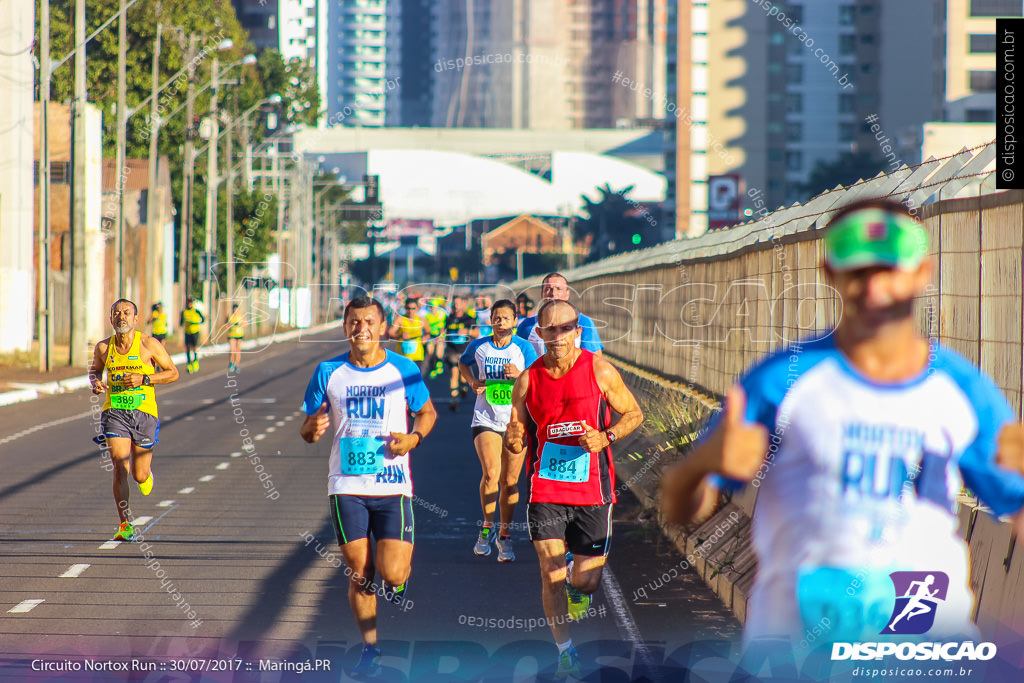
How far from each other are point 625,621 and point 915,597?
211 inches

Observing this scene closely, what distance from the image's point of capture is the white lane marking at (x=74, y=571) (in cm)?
977

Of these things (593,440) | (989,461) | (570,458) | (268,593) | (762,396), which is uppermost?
(762,396)

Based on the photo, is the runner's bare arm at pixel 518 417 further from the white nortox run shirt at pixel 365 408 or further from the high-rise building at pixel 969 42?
the high-rise building at pixel 969 42

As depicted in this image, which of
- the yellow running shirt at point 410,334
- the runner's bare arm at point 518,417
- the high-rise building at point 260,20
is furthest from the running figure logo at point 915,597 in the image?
the high-rise building at point 260,20

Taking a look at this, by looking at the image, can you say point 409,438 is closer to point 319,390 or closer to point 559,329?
point 319,390

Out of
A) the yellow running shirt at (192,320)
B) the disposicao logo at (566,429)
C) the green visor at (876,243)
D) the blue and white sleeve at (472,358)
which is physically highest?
the green visor at (876,243)

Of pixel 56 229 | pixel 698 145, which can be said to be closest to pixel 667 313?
pixel 56 229

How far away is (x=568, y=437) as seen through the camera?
7.66 meters

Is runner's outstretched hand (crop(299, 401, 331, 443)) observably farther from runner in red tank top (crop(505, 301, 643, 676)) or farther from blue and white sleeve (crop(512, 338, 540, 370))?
blue and white sleeve (crop(512, 338, 540, 370))

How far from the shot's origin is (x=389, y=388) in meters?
7.37

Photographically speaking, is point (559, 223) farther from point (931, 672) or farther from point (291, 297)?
point (931, 672)

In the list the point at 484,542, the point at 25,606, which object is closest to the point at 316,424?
the point at 25,606

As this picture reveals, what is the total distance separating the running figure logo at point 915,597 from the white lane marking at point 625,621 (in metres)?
3.85

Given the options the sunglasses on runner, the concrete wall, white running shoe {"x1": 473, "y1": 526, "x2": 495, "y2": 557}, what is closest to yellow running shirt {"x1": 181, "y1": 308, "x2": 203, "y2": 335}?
the concrete wall
